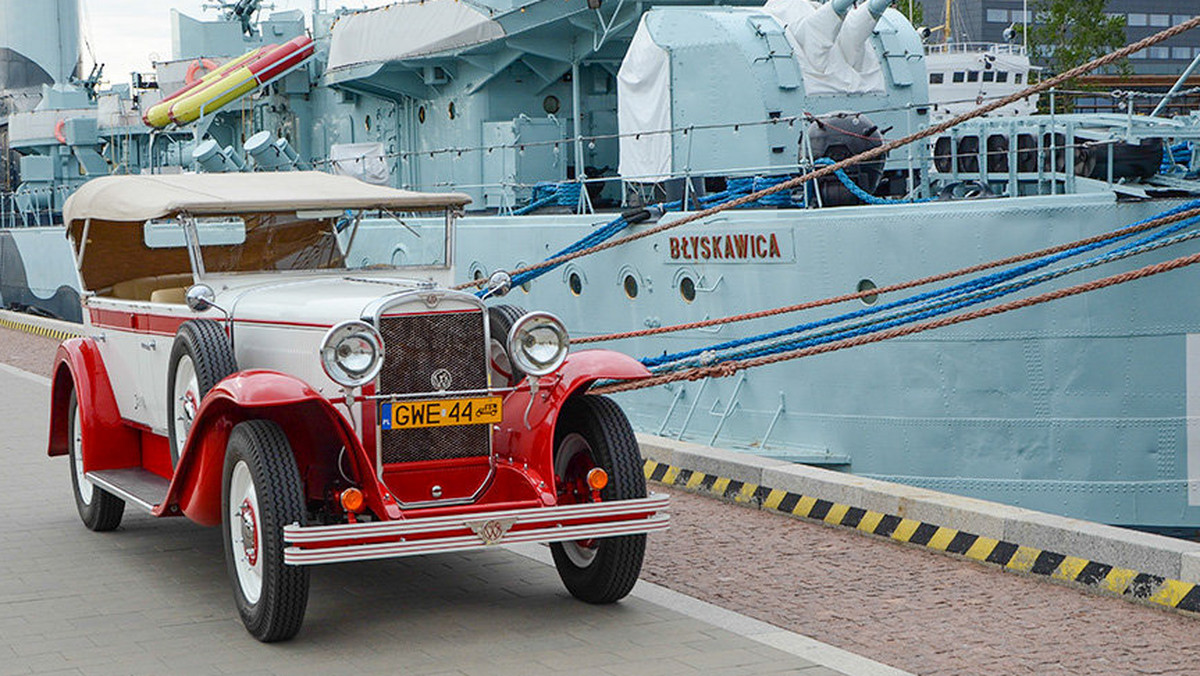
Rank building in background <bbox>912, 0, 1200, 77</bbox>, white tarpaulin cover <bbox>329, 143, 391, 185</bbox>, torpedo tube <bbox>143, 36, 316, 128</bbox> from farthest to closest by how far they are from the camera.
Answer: building in background <bbox>912, 0, 1200, 77</bbox> < torpedo tube <bbox>143, 36, 316, 128</bbox> < white tarpaulin cover <bbox>329, 143, 391, 185</bbox>

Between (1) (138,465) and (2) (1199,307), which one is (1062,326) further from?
(1) (138,465)

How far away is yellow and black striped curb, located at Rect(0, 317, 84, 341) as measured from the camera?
22.6m

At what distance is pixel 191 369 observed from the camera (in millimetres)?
7551

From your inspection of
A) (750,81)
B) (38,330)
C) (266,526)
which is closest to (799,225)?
(750,81)

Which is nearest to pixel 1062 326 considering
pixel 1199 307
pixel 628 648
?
pixel 1199 307

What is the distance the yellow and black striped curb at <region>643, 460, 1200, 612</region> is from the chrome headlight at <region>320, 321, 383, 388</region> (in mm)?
3321

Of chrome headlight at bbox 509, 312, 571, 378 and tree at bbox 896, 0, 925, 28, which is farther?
tree at bbox 896, 0, 925, 28

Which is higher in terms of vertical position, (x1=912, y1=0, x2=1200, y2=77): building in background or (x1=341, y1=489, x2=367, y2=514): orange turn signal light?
(x1=912, y1=0, x2=1200, y2=77): building in background

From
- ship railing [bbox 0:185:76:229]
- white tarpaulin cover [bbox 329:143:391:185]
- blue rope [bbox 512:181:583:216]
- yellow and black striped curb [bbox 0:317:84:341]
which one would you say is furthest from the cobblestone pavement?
ship railing [bbox 0:185:76:229]

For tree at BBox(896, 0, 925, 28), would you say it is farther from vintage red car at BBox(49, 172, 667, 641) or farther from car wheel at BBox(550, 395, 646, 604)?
car wheel at BBox(550, 395, 646, 604)

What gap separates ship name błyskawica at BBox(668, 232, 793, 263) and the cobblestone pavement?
18.4 ft

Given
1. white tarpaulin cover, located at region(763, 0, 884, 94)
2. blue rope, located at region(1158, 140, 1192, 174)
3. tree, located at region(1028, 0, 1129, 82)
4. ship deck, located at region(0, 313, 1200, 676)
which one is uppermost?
tree, located at region(1028, 0, 1129, 82)

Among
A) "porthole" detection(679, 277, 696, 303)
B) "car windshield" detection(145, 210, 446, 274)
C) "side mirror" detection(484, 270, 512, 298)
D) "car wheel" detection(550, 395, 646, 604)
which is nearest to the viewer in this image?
"car wheel" detection(550, 395, 646, 604)

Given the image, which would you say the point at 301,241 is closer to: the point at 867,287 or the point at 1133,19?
the point at 867,287
